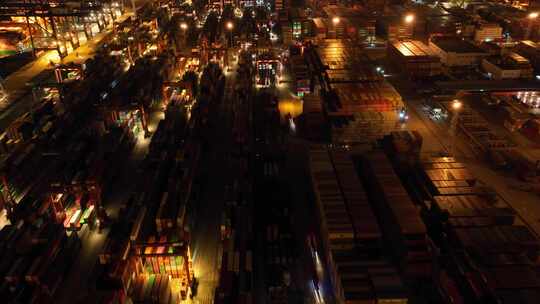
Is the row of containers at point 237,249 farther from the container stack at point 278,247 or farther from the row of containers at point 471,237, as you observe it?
the row of containers at point 471,237

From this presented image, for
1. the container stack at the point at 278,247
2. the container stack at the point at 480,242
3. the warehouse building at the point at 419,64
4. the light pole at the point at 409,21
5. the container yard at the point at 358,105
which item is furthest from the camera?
the light pole at the point at 409,21

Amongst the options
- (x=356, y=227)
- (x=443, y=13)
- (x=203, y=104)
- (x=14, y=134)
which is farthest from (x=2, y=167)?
(x=443, y=13)

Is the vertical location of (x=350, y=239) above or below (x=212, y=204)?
above

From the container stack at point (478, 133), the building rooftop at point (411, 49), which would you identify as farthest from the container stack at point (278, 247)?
the building rooftop at point (411, 49)

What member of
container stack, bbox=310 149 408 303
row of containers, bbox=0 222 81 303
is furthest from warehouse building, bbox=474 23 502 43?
row of containers, bbox=0 222 81 303

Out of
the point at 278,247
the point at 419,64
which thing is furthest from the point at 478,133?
→ the point at 278,247

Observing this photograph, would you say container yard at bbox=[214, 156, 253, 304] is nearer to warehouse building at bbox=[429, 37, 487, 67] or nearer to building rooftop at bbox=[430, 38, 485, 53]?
warehouse building at bbox=[429, 37, 487, 67]

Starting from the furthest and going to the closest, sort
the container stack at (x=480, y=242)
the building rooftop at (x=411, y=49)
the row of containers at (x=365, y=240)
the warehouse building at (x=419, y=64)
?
the building rooftop at (x=411, y=49), the warehouse building at (x=419, y=64), the container stack at (x=480, y=242), the row of containers at (x=365, y=240)

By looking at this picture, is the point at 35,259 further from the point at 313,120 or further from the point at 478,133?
the point at 478,133
